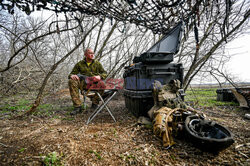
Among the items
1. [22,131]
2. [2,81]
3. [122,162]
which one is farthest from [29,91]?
[122,162]

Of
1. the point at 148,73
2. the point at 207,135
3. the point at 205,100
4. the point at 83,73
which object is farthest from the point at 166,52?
the point at 205,100

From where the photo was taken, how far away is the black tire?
4.55ft

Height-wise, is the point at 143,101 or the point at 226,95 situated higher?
the point at 143,101

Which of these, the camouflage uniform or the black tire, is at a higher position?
the camouflage uniform

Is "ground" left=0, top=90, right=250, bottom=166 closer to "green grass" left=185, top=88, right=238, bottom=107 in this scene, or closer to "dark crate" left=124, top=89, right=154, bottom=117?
"dark crate" left=124, top=89, right=154, bottom=117

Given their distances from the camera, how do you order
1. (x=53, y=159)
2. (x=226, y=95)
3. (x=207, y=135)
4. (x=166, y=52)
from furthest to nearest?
1. (x=226, y=95)
2. (x=166, y=52)
3. (x=207, y=135)
4. (x=53, y=159)

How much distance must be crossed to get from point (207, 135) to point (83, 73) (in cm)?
356

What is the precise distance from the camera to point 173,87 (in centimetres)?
252

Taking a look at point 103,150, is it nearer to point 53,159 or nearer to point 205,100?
point 53,159

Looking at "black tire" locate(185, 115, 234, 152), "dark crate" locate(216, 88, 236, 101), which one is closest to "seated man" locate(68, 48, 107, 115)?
"black tire" locate(185, 115, 234, 152)

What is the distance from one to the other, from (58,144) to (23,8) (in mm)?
2566

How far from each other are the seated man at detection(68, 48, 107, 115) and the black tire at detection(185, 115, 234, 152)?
2565 millimetres

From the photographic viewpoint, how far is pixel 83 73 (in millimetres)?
3908

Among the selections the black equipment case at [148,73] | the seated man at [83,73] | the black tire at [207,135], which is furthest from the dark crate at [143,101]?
the seated man at [83,73]
